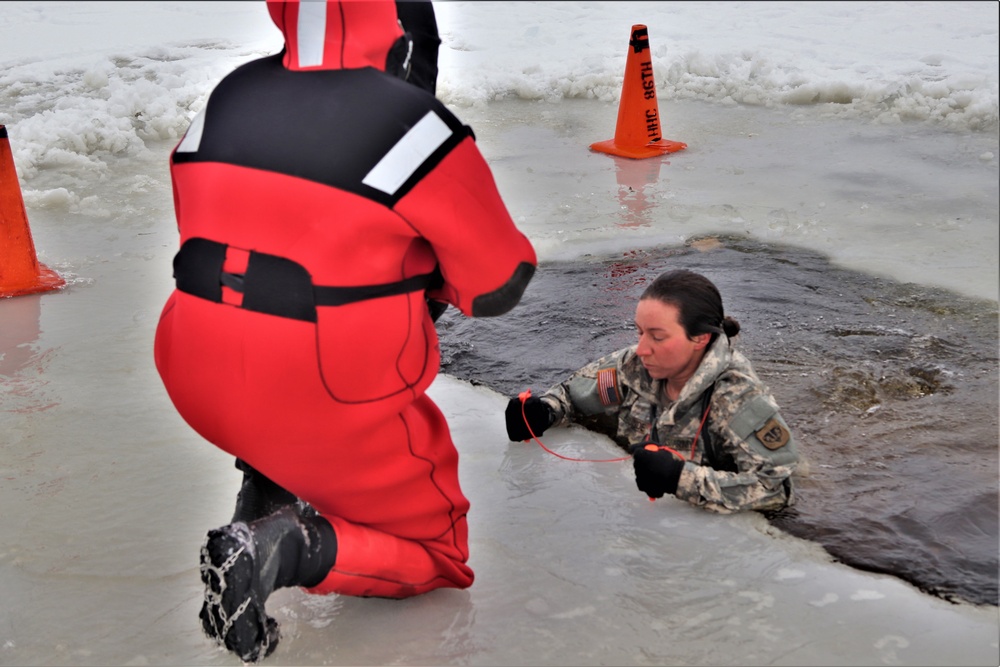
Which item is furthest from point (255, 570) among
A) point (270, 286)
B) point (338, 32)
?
point (338, 32)

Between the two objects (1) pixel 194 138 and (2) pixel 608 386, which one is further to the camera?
(2) pixel 608 386

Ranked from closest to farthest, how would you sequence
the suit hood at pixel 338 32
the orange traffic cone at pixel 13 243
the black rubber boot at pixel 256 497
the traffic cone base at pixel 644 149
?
1. the suit hood at pixel 338 32
2. the black rubber boot at pixel 256 497
3. the orange traffic cone at pixel 13 243
4. the traffic cone base at pixel 644 149

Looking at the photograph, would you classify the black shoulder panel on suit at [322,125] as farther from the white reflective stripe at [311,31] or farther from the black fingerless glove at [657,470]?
the black fingerless glove at [657,470]

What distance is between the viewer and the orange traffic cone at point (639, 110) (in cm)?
777

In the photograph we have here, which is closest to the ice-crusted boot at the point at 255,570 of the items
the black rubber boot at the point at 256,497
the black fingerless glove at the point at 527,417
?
the black rubber boot at the point at 256,497

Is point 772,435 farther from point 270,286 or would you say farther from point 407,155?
point 270,286

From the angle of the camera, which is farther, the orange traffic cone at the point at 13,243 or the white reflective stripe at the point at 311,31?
the orange traffic cone at the point at 13,243

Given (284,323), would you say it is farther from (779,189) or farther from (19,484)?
(779,189)

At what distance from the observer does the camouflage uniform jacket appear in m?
3.25

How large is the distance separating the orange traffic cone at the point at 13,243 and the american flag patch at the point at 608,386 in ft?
9.82

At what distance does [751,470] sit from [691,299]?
54 centimetres

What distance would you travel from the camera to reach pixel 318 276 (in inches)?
91.3

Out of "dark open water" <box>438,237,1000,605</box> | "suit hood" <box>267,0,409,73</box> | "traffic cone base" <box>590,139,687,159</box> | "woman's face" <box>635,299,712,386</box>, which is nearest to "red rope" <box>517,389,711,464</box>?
"woman's face" <box>635,299,712,386</box>

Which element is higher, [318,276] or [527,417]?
[318,276]
